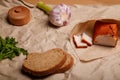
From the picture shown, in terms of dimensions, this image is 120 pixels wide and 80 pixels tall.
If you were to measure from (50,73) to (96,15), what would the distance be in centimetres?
40

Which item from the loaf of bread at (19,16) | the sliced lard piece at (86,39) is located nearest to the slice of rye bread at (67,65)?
the sliced lard piece at (86,39)

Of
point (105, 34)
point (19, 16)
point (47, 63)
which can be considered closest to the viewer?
point (47, 63)

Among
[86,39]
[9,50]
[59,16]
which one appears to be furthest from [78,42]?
[9,50]

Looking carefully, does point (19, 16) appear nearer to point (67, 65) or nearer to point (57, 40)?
point (57, 40)

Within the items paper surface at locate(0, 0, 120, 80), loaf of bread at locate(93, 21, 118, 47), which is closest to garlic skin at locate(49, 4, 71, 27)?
paper surface at locate(0, 0, 120, 80)

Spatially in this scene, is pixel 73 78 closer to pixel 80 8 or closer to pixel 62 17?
pixel 62 17

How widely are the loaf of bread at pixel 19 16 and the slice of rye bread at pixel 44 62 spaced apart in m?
0.23

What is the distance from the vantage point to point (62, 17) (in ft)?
3.82

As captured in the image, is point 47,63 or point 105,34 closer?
point 47,63

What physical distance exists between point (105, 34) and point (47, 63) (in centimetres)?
27

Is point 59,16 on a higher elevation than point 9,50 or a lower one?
higher

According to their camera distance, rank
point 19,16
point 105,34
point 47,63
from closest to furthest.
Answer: point 47,63 → point 105,34 → point 19,16

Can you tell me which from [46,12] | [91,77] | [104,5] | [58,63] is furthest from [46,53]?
[104,5]

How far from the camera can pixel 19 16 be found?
1.19 meters
